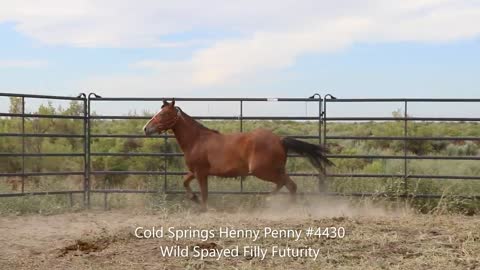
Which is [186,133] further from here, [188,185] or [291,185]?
[291,185]

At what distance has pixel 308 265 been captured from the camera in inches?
220

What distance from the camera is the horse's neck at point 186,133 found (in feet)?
32.9

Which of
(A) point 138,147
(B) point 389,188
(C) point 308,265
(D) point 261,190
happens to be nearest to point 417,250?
(C) point 308,265

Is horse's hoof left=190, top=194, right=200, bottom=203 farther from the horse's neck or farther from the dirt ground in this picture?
the dirt ground

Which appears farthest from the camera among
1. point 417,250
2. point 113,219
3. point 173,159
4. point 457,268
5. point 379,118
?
point 173,159

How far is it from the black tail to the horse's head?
5.92 feet

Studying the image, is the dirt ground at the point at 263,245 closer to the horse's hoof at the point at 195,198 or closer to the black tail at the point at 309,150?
the horse's hoof at the point at 195,198

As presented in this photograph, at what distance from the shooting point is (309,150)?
9750 mm

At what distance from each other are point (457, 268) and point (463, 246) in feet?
2.45

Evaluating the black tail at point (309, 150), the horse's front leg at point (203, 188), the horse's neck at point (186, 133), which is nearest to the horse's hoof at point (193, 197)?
the horse's front leg at point (203, 188)

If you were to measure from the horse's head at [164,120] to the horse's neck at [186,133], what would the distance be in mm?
107

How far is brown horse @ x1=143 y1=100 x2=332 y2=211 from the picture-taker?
966cm

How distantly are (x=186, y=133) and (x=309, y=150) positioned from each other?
201cm

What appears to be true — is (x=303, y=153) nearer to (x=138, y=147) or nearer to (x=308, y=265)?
(x=308, y=265)
